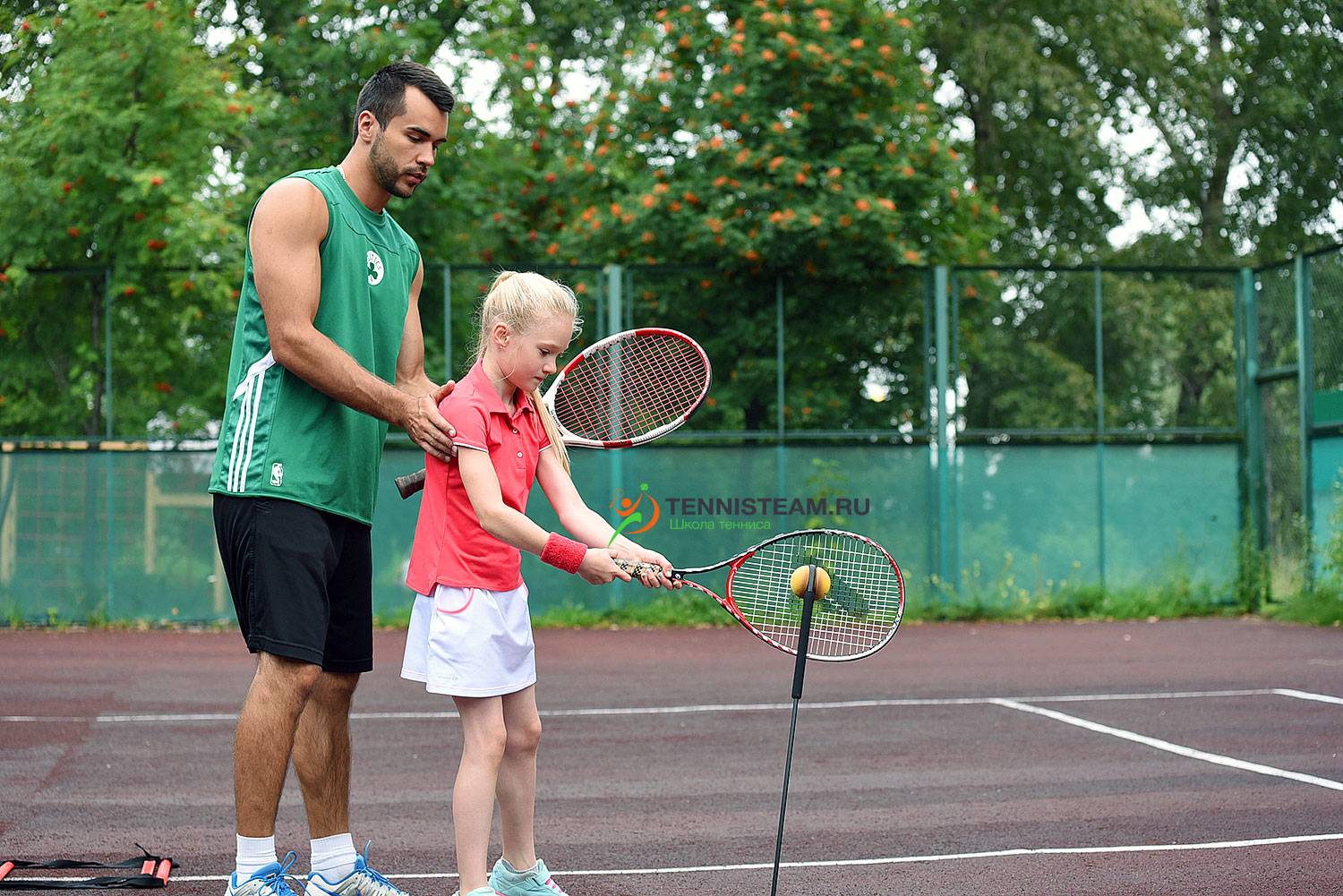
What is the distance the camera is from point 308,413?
12.0 ft

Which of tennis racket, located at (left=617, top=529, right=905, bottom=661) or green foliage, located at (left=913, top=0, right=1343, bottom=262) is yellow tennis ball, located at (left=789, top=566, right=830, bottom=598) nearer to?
tennis racket, located at (left=617, top=529, right=905, bottom=661)

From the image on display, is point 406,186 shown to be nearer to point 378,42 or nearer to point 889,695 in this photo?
point 889,695

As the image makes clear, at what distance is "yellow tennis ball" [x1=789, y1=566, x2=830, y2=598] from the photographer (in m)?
3.53

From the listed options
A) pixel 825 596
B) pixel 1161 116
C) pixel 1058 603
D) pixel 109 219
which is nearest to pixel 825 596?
pixel 825 596

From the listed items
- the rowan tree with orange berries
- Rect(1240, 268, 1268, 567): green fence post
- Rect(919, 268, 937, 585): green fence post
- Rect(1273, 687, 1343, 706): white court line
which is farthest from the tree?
Rect(1240, 268, 1268, 567): green fence post

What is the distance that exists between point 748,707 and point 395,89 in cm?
517

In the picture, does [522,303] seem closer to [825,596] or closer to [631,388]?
[825,596]

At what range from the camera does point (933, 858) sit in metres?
4.57

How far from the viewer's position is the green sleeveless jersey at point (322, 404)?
3.60m

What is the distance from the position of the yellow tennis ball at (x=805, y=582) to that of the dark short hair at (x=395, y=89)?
4.71 feet

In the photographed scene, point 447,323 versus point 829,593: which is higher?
point 447,323

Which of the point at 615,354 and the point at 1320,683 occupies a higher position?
the point at 615,354

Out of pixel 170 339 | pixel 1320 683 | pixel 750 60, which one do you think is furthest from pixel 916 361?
pixel 170 339

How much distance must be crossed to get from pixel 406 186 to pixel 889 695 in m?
5.64
